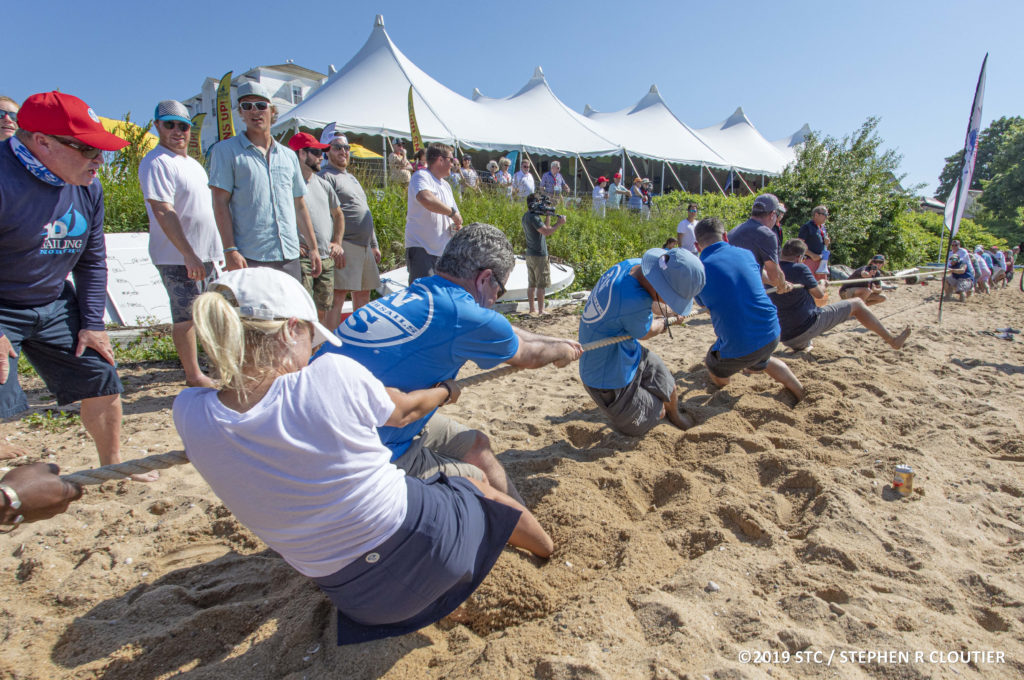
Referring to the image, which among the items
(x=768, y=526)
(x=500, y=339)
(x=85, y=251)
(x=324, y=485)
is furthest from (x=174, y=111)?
(x=768, y=526)

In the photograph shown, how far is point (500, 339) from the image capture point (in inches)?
93.5

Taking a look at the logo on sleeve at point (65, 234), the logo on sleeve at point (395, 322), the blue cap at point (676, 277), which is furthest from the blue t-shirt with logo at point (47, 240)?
the blue cap at point (676, 277)

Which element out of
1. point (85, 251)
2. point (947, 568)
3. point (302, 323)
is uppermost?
point (85, 251)

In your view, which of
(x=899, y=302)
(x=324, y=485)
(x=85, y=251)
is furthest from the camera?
(x=899, y=302)

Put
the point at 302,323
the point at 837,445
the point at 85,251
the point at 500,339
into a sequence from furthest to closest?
1. the point at 837,445
2. the point at 85,251
3. the point at 500,339
4. the point at 302,323

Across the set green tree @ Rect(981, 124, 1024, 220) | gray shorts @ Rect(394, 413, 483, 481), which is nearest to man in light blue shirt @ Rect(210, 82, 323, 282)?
gray shorts @ Rect(394, 413, 483, 481)

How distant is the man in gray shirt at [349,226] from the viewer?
5434mm

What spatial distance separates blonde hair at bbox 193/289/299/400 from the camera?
1410 millimetres

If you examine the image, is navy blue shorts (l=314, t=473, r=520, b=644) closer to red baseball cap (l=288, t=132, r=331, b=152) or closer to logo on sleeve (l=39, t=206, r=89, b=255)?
logo on sleeve (l=39, t=206, r=89, b=255)

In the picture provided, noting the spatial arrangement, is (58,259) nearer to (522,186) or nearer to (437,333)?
(437,333)

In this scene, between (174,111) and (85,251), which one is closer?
(85,251)

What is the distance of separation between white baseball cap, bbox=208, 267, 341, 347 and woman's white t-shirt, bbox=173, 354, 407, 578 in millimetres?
167

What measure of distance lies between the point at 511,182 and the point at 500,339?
1177cm

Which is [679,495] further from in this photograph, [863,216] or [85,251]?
[863,216]
